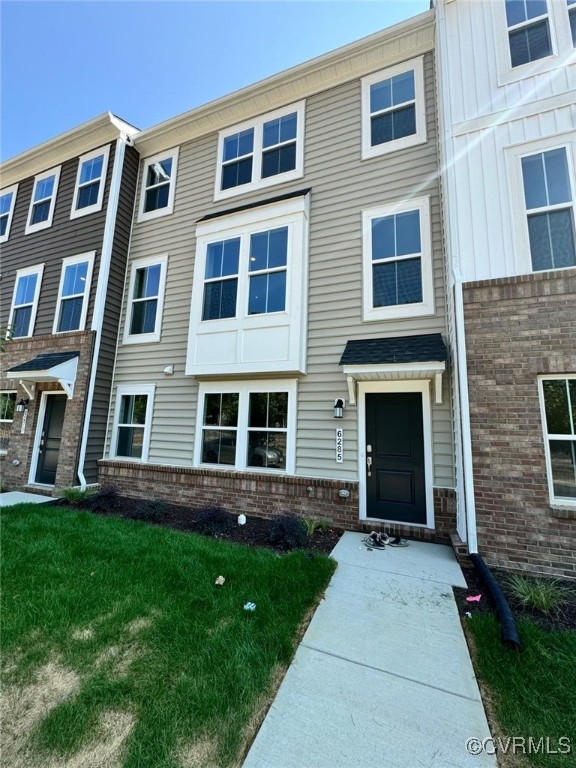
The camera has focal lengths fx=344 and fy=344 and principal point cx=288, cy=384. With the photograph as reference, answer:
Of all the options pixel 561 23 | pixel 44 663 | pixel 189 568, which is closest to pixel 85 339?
pixel 189 568

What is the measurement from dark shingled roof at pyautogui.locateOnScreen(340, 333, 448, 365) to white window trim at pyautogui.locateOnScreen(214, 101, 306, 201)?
3.97 meters

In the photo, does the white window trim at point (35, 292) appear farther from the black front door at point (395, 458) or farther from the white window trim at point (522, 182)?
the white window trim at point (522, 182)

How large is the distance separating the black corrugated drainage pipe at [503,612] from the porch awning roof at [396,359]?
2.29m

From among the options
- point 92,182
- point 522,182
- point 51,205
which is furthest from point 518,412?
point 51,205

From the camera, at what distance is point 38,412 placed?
27.6ft

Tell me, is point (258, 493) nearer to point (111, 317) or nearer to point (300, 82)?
point (111, 317)

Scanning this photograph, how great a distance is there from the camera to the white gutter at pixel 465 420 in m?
4.20

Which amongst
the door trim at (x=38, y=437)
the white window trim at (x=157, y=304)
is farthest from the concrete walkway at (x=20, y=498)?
the white window trim at (x=157, y=304)

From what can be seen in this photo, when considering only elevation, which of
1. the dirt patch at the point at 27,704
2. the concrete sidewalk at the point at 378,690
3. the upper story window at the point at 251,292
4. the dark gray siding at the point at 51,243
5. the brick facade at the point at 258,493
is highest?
the dark gray siding at the point at 51,243

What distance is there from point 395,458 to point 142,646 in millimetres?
4066

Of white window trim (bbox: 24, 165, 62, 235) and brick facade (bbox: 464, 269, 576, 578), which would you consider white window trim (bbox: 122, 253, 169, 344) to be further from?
brick facade (bbox: 464, 269, 576, 578)

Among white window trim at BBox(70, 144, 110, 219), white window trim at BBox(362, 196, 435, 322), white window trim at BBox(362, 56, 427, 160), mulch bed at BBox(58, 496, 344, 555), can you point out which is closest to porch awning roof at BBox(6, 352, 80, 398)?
mulch bed at BBox(58, 496, 344, 555)

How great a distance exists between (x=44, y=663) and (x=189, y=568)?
5.09 feet

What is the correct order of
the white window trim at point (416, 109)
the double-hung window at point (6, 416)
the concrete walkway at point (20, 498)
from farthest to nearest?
the double-hung window at point (6, 416) < the concrete walkway at point (20, 498) < the white window trim at point (416, 109)
